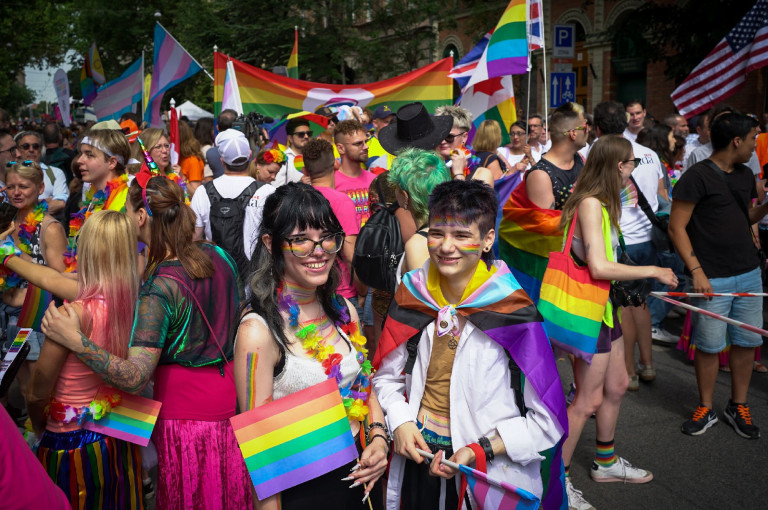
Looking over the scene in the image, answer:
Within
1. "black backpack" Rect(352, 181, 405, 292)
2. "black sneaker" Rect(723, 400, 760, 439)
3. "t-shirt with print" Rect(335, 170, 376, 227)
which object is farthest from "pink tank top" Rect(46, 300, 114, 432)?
"black sneaker" Rect(723, 400, 760, 439)

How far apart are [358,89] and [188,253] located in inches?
259

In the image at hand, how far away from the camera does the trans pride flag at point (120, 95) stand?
12070mm

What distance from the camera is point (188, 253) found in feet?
9.73

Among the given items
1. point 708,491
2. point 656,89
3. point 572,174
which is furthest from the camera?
point 656,89

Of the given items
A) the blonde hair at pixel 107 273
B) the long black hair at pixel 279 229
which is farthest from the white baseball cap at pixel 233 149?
the long black hair at pixel 279 229

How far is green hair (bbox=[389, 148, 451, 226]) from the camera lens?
11.3 ft

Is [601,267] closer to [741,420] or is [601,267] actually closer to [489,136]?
[741,420]

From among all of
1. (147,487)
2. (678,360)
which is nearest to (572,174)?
(678,360)

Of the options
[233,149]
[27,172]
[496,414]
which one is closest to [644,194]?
[233,149]

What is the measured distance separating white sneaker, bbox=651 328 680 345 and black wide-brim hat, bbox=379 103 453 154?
3.46 metres

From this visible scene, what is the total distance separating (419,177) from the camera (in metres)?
3.44

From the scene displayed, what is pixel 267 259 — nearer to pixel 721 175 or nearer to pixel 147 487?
pixel 147 487

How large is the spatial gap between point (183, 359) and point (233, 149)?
7.62 feet

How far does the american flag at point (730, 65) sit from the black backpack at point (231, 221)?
5.72 metres
